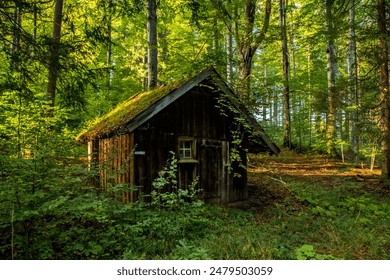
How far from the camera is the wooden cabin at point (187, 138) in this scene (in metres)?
8.15

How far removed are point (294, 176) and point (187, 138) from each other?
6.21 m

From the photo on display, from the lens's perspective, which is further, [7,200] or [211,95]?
[211,95]

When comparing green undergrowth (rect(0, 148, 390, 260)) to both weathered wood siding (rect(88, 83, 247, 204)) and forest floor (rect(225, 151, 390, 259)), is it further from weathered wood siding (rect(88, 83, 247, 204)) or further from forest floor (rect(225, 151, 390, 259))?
weathered wood siding (rect(88, 83, 247, 204))

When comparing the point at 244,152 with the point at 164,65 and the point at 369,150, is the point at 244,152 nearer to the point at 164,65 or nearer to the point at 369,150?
the point at 369,150

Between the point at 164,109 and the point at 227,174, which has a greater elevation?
the point at 164,109

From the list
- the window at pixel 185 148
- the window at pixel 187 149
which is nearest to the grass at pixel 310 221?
the window at pixel 187 149

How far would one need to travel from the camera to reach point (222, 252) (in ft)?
15.2

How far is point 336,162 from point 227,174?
8.98 meters

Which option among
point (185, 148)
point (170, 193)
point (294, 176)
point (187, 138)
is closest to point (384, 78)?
point (294, 176)

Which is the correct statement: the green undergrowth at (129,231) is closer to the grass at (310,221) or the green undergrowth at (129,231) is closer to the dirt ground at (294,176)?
the grass at (310,221)

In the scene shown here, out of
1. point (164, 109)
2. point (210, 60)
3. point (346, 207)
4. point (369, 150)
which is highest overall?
point (210, 60)
